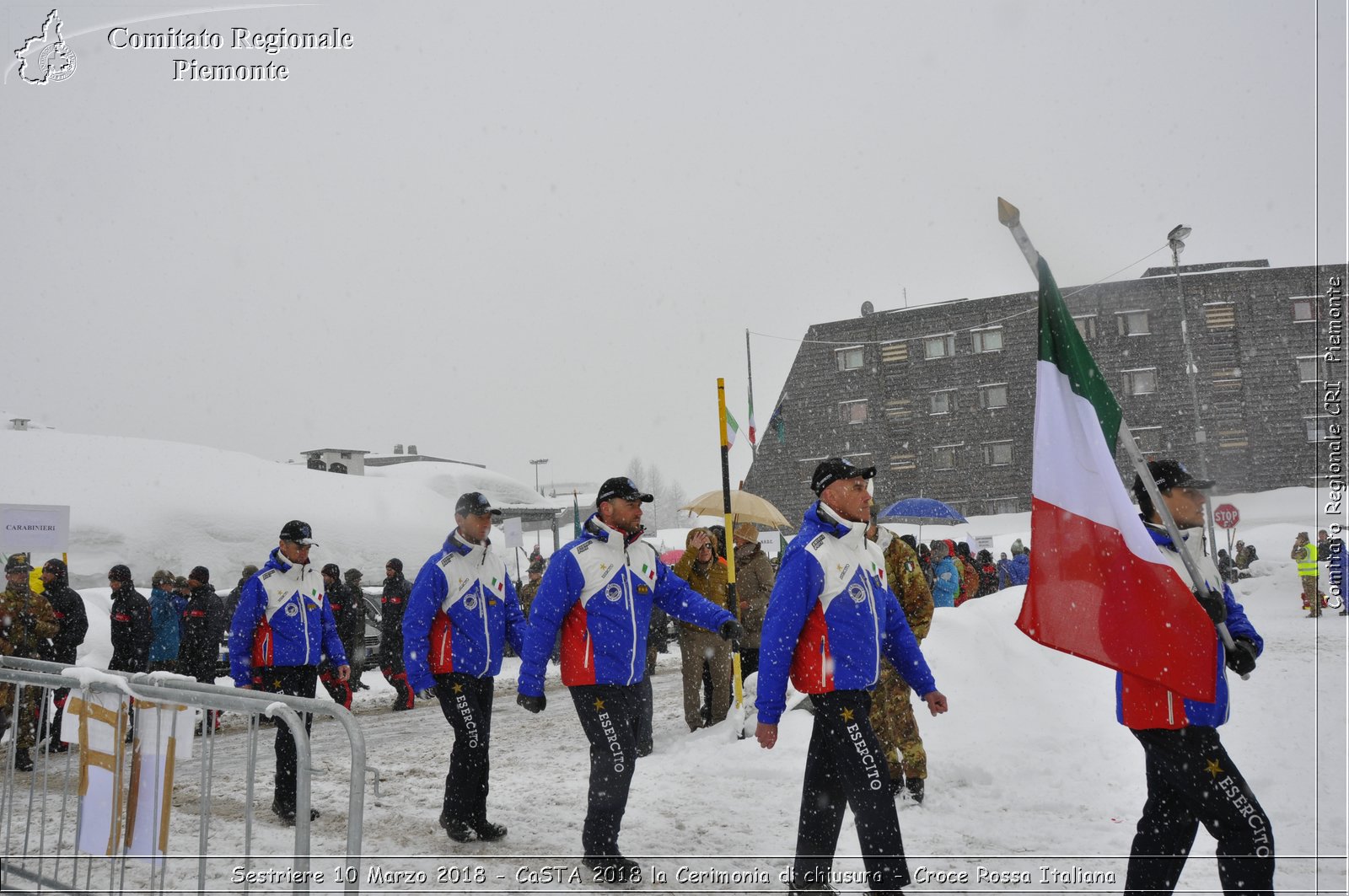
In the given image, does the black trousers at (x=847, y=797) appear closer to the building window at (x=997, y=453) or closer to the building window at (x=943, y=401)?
the building window at (x=997, y=453)

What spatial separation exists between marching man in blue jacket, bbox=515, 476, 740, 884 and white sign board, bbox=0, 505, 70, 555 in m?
9.48

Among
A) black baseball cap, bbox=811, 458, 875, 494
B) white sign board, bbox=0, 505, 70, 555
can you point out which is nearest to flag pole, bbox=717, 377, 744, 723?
black baseball cap, bbox=811, 458, 875, 494

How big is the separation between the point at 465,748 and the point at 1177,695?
3.52 m

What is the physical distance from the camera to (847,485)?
13.8 ft

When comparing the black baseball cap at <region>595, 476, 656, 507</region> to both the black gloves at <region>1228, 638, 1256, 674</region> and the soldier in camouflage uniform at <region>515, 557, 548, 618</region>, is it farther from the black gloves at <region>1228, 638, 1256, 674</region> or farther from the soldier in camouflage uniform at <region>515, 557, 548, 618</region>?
the soldier in camouflage uniform at <region>515, 557, 548, 618</region>

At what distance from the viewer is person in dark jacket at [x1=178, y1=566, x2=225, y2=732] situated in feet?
38.4

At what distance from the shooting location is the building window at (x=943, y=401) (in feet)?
149

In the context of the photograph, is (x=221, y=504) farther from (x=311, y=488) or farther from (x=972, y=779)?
(x=972, y=779)

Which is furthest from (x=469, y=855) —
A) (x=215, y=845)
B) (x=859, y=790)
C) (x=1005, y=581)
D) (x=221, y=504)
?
(x=221, y=504)

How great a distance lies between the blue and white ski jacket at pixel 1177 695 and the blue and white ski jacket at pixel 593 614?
1.91m

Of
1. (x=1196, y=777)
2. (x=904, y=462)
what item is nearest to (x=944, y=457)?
(x=904, y=462)

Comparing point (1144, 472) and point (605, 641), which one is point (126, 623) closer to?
point (605, 641)

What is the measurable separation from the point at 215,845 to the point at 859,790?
355 centimetres

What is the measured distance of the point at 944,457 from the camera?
45.4 meters
